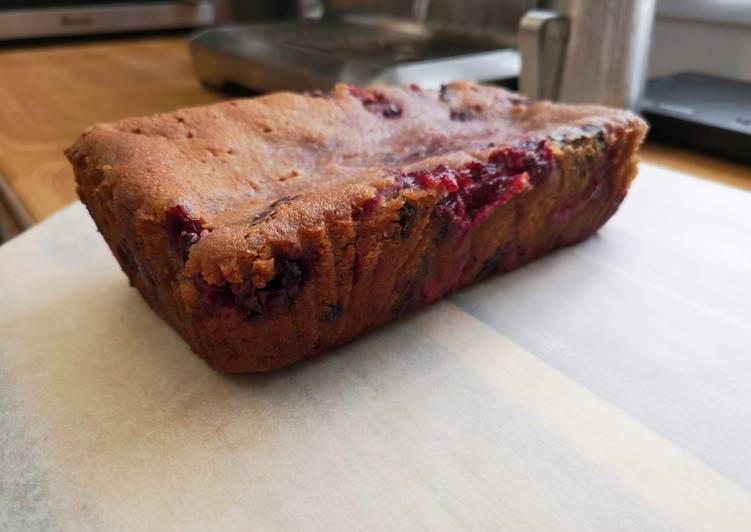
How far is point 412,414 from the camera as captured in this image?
71 cm

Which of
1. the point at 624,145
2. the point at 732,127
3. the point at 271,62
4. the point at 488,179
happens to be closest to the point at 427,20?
the point at 271,62

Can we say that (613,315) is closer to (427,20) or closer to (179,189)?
(179,189)

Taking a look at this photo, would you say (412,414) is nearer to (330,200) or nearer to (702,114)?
(330,200)

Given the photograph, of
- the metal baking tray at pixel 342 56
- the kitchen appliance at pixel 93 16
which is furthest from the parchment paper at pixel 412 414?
the kitchen appliance at pixel 93 16

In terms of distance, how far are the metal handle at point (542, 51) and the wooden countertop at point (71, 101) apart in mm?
294

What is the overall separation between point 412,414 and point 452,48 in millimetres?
1341

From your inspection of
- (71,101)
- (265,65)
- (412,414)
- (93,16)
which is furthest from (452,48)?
(93,16)

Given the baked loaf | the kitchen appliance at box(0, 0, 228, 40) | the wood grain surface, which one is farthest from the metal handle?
the kitchen appliance at box(0, 0, 228, 40)

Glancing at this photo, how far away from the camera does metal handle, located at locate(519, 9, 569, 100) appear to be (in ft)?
4.45

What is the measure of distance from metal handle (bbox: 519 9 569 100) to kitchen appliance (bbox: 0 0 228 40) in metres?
1.91

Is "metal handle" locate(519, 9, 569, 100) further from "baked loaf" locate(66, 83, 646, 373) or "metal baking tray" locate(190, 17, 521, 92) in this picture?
"baked loaf" locate(66, 83, 646, 373)

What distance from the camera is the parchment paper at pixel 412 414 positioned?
1.96ft

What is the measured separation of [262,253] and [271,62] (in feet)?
3.80

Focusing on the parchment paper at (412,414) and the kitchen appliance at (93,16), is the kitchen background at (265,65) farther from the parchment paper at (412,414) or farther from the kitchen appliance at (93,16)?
the parchment paper at (412,414)
